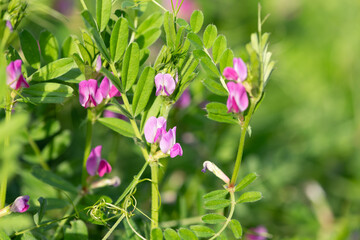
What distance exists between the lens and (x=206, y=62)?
2.29ft

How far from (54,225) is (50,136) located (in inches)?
11.5

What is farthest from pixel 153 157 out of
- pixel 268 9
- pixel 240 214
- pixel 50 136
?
pixel 268 9

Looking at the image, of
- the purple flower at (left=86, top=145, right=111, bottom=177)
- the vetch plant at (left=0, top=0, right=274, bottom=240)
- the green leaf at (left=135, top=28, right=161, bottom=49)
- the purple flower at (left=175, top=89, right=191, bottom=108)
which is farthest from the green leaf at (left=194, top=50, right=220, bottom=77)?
the purple flower at (left=175, top=89, right=191, bottom=108)

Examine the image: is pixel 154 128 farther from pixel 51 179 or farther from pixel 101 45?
pixel 51 179

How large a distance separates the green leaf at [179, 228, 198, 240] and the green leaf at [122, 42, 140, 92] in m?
0.22

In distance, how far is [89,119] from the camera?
0.73 m

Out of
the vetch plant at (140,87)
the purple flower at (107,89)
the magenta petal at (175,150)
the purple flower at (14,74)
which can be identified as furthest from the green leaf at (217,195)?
the purple flower at (14,74)

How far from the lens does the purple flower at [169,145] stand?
0.64 m

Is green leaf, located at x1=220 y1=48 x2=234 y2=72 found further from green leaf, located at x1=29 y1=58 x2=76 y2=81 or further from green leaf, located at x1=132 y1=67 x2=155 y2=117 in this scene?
green leaf, located at x1=29 y1=58 x2=76 y2=81

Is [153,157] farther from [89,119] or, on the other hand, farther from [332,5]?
[332,5]

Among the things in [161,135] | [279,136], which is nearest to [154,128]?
[161,135]

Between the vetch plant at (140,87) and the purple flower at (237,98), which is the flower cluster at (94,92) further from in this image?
the purple flower at (237,98)

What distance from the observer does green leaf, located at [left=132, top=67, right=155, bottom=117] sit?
0.67 meters

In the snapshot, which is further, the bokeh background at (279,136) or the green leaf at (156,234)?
the bokeh background at (279,136)
